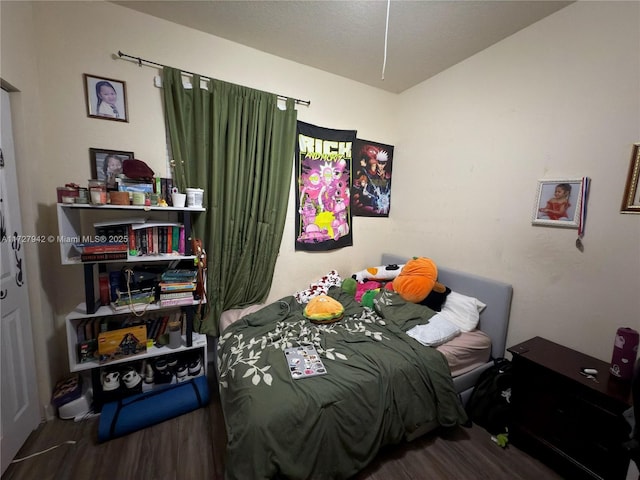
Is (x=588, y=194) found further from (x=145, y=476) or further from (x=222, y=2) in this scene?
(x=145, y=476)

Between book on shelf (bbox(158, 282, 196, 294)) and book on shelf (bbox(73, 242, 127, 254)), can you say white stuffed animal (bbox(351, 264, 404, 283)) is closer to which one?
book on shelf (bbox(158, 282, 196, 294))

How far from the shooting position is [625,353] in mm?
1266

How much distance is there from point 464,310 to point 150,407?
2347 millimetres

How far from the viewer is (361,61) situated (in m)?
2.27

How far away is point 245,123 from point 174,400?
2.09 m

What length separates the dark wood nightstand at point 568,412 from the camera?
1188 millimetres

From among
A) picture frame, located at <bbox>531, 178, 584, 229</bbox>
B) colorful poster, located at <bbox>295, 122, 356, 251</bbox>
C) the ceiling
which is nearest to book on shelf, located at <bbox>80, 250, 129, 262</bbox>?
colorful poster, located at <bbox>295, 122, 356, 251</bbox>

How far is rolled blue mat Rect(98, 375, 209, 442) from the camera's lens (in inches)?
59.4

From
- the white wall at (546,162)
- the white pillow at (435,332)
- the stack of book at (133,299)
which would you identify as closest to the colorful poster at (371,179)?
the white wall at (546,162)

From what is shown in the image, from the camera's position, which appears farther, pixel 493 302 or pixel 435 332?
pixel 493 302

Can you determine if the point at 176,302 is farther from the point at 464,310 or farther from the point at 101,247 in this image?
the point at 464,310

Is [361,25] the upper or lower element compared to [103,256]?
upper

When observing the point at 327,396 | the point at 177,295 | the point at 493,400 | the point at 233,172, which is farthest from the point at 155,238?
the point at 493,400

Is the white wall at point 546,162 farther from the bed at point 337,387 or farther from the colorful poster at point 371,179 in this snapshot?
the colorful poster at point 371,179
